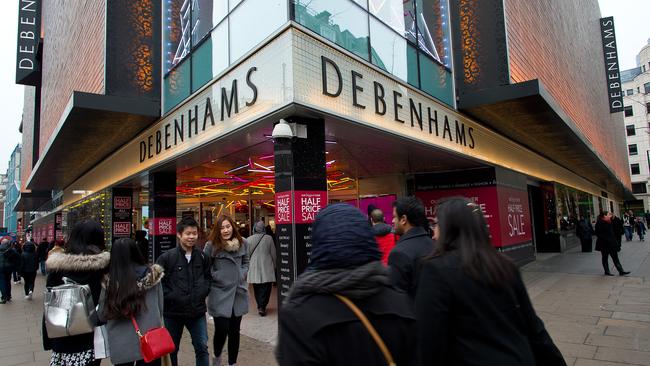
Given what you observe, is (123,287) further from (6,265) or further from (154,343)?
(6,265)

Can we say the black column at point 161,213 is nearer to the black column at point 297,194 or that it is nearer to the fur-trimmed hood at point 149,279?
the black column at point 297,194

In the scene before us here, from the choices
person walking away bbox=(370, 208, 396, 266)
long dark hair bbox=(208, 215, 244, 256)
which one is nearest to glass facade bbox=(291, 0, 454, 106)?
person walking away bbox=(370, 208, 396, 266)

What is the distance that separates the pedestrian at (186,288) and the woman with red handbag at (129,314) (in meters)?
0.53

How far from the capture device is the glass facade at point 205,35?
7.15m

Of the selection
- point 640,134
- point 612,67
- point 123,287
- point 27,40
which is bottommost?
point 123,287

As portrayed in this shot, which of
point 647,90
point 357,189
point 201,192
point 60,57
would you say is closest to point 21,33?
point 60,57

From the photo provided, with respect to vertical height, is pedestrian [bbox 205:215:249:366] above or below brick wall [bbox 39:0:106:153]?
below

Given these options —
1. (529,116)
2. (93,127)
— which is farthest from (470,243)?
(93,127)

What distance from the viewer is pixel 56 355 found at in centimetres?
339

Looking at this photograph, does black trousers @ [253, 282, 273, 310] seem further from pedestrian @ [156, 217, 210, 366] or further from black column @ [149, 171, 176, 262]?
black column @ [149, 171, 176, 262]

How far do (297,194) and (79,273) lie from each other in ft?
11.8

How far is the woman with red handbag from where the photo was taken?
3.32 metres

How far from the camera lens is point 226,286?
4.64 meters

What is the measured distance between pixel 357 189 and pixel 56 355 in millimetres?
11811
